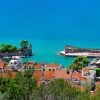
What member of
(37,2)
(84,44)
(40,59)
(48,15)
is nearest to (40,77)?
(40,59)

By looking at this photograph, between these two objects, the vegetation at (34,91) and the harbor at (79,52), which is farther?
the harbor at (79,52)

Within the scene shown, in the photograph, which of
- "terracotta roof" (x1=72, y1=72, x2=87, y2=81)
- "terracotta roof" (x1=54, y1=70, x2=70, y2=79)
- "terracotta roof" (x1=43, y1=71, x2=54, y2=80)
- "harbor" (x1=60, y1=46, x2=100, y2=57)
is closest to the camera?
"terracotta roof" (x1=43, y1=71, x2=54, y2=80)

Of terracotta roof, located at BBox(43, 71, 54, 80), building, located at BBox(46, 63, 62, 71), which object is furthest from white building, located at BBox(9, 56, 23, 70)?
terracotta roof, located at BBox(43, 71, 54, 80)

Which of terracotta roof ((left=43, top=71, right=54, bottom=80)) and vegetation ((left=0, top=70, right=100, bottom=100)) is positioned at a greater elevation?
terracotta roof ((left=43, top=71, right=54, bottom=80))

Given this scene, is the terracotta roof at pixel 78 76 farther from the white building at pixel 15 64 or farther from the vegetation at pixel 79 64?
the white building at pixel 15 64

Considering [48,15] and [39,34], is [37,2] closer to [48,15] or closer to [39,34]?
[48,15]

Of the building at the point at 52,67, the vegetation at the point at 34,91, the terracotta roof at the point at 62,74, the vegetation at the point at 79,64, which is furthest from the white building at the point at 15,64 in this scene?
the vegetation at the point at 34,91

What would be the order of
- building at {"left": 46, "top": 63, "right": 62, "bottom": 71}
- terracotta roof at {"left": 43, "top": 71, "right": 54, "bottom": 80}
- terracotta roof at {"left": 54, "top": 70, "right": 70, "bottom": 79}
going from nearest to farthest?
terracotta roof at {"left": 43, "top": 71, "right": 54, "bottom": 80}
terracotta roof at {"left": 54, "top": 70, "right": 70, "bottom": 79}
building at {"left": 46, "top": 63, "right": 62, "bottom": 71}

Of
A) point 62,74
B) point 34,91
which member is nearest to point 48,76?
point 62,74

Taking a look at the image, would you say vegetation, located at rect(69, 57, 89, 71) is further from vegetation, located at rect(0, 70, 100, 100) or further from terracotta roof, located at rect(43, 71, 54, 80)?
vegetation, located at rect(0, 70, 100, 100)

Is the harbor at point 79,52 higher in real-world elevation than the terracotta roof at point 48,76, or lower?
higher

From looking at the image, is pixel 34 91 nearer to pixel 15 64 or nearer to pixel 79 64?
pixel 79 64
